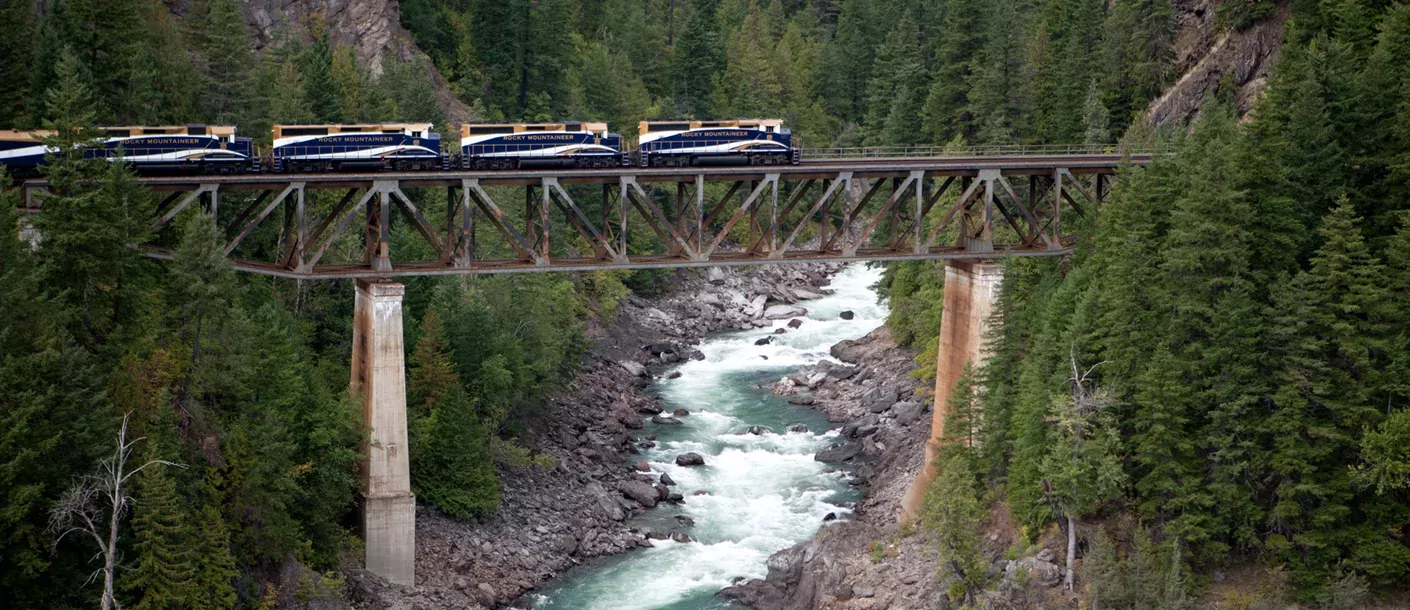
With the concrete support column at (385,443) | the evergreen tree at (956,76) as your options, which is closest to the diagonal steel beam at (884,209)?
the concrete support column at (385,443)

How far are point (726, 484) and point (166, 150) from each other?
2791 centimetres

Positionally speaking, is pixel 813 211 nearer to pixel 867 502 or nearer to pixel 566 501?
pixel 867 502

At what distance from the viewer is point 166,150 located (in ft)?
157

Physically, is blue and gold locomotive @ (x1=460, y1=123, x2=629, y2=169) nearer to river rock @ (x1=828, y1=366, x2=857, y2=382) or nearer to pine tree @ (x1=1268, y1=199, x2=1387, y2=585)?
pine tree @ (x1=1268, y1=199, x2=1387, y2=585)

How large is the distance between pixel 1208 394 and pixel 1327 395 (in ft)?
11.6

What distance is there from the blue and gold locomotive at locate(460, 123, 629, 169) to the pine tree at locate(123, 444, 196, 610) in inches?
763

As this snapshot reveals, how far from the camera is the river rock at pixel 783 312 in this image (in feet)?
308

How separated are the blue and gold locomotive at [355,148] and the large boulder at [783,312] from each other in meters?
46.3

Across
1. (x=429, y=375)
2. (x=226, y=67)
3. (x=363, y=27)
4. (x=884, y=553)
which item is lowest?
(x=884, y=553)

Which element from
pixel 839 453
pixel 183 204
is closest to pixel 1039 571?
pixel 839 453

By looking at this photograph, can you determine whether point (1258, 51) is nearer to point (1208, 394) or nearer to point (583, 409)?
point (1208, 394)

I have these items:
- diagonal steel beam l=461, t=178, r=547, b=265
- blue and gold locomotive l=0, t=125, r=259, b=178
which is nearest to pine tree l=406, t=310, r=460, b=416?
diagonal steel beam l=461, t=178, r=547, b=265

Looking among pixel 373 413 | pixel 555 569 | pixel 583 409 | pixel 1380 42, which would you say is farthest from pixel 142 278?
pixel 1380 42

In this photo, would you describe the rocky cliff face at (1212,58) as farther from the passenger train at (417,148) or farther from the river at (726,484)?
the river at (726,484)
